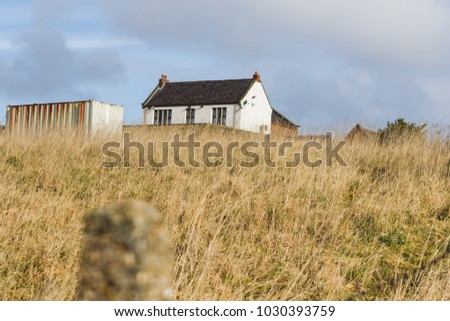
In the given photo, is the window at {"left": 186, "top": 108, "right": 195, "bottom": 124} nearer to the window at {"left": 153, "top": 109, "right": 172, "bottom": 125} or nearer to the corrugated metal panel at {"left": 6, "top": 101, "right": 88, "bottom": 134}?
the window at {"left": 153, "top": 109, "right": 172, "bottom": 125}

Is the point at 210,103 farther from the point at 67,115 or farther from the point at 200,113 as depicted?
the point at 67,115

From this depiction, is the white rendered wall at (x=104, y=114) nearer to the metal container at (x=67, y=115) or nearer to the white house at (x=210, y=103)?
the metal container at (x=67, y=115)

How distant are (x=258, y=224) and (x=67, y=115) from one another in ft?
44.4

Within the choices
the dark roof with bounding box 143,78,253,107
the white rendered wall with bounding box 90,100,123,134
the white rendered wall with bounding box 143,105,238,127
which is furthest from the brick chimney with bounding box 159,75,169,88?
the white rendered wall with bounding box 90,100,123,134

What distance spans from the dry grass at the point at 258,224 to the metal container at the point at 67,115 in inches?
278

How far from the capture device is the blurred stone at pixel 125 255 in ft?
5.15

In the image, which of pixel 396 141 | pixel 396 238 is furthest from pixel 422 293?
pixel 396 141

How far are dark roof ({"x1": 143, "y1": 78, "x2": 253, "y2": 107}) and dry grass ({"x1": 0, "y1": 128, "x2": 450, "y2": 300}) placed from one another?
3641 centimetres

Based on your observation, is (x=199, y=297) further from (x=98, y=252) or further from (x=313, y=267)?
(x=98, y=252)

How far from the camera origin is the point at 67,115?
1791 cm

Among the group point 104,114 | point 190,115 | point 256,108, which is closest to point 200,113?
point 190,115

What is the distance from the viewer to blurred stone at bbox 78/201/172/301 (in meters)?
1.57

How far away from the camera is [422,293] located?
479 cm

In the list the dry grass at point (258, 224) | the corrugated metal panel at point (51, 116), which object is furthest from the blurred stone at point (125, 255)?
the corrugated metal panel at point (51, 116)
